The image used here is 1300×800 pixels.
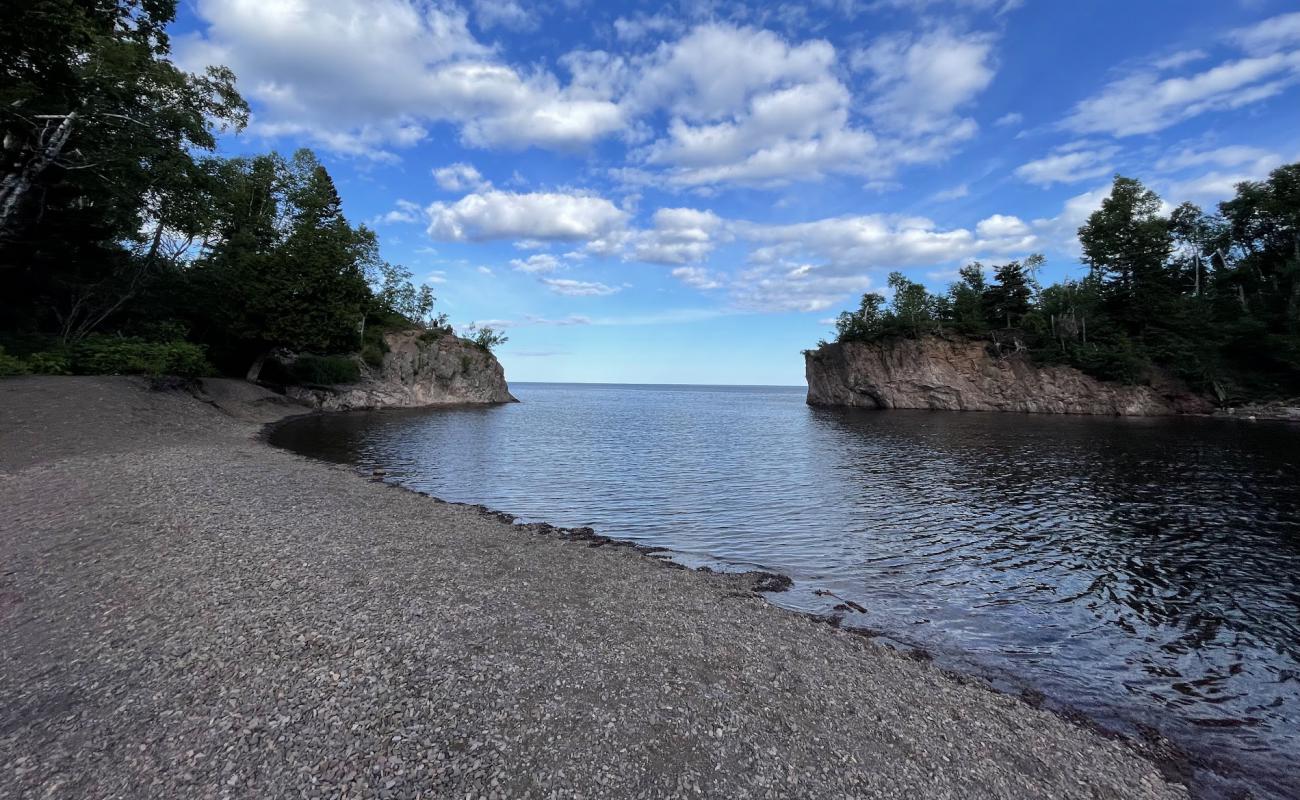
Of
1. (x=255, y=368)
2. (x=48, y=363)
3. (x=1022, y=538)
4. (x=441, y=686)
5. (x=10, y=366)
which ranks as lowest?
(x=1022, y=538)

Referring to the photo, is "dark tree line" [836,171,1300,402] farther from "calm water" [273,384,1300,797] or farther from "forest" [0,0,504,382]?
"forest" [0,0,504,382]

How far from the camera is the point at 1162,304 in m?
71.9

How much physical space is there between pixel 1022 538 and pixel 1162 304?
81027mm

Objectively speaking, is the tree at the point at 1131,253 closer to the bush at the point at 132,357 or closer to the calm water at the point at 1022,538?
the calm water at the point at 1022,538

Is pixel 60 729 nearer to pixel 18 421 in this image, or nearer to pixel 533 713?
pixel 533 713

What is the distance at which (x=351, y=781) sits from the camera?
4.85 meters

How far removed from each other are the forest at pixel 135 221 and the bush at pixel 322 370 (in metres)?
0.86

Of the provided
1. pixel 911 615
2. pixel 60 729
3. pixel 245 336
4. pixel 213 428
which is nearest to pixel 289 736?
pixel 60 729

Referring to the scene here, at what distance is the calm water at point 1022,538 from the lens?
8.71 metres

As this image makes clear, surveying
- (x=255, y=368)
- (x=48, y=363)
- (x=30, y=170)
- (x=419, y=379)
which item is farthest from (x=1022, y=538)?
(x=419, y=379)

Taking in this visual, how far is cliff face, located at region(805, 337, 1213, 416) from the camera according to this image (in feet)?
228

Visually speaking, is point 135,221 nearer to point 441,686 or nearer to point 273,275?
point 273,275

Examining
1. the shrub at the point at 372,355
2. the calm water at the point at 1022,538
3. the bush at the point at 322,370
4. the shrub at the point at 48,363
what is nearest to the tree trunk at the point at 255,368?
the bush at the point at 322,370

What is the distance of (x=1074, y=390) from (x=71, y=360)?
102 metres
